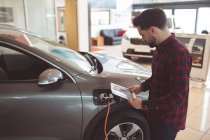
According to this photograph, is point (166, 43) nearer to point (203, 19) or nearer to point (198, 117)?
point (198, 117)

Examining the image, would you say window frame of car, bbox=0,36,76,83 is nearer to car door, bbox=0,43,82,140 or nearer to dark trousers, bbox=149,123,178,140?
car door, bbox=0,43,82,140

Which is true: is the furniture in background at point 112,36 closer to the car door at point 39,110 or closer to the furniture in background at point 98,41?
the furniture in background at point 98,41

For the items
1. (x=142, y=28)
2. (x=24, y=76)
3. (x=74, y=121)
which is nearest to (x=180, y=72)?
A: (x=142, y=28)

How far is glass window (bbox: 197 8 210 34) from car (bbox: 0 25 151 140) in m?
12.2

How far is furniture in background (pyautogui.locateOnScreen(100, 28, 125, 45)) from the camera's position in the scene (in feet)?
42.7

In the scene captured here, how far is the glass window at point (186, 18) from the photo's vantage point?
519 inches

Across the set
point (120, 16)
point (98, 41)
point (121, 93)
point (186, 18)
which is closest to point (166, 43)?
point (121, 93)

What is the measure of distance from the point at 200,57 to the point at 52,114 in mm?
3935

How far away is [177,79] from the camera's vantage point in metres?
1.33

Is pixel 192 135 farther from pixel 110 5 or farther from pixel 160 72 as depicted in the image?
pixel 110 5

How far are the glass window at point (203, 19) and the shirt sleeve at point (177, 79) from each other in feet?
41.3

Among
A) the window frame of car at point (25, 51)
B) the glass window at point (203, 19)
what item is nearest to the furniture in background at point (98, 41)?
the glass window at point (203, 19)

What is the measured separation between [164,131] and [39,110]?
959 mm

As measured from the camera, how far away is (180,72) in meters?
1.32
